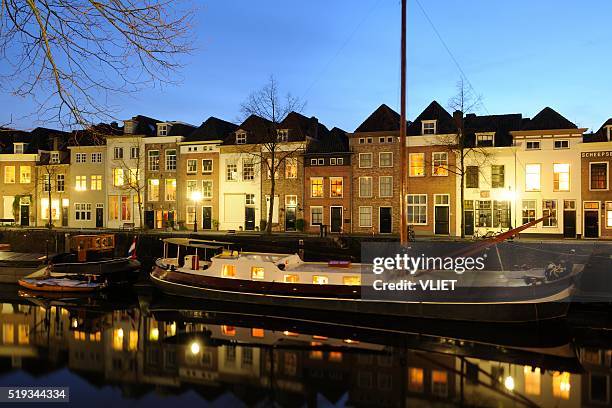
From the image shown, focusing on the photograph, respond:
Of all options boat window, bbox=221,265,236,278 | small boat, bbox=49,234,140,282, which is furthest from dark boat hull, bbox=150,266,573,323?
small boat, bbox=49,234,140,282

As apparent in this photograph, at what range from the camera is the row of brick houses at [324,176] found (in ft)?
112

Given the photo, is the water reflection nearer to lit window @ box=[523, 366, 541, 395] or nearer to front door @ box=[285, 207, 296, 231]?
lit window @ box=[523, 366, 541, 395]

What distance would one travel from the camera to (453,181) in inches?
1443

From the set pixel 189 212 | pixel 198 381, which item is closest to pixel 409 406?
pixel 198 381

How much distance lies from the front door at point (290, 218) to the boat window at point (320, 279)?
18919 mm

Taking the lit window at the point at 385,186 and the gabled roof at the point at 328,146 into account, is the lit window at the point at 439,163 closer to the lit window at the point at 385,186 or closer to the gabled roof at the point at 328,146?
the lit window at the point at 385,186

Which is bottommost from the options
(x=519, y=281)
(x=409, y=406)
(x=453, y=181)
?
(x=409, y=406)

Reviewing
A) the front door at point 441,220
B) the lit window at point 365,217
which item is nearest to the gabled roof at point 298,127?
the lit window at point 365,217

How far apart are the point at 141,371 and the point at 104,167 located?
3586cm

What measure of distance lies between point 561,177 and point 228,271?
79.8ft

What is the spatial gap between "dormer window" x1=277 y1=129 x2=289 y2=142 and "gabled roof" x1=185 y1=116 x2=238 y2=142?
19.5ft

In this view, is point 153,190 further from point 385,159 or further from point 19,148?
point 385,159

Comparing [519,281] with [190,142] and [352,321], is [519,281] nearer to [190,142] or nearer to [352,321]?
[352,321]

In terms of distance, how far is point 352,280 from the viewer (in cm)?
2159
